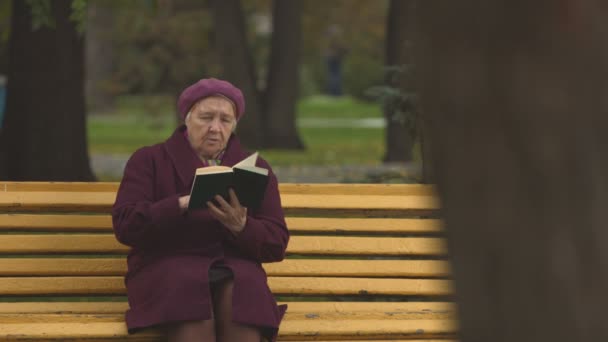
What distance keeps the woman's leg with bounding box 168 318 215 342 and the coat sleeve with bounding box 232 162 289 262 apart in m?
0.31

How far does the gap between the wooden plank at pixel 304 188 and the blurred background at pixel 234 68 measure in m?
1.64

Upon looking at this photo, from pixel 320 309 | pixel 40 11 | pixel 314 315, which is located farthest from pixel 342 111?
pixel 314 315

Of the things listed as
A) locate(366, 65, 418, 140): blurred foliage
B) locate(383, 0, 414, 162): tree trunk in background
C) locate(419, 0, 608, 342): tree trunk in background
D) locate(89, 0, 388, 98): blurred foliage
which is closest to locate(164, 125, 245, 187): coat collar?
locate(419, 0, 608, 342): tree trunk in background

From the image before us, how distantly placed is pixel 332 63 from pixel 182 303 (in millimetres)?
74591

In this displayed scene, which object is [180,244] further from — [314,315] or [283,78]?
[283,78]

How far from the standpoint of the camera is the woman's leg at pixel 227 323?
14.4ft

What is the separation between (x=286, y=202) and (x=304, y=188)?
12 cm

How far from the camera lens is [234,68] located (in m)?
20.9

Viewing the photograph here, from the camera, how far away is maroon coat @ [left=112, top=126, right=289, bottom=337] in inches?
172

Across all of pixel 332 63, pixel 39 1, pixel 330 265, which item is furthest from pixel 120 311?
pixel 332 63

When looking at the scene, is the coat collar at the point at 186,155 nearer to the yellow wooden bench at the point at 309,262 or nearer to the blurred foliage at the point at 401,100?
the yellow wooden bench at the point at 309,262

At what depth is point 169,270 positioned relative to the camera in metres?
4.44

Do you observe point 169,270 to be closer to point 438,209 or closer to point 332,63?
point 438,209

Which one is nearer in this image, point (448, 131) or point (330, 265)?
point (448, 131)
